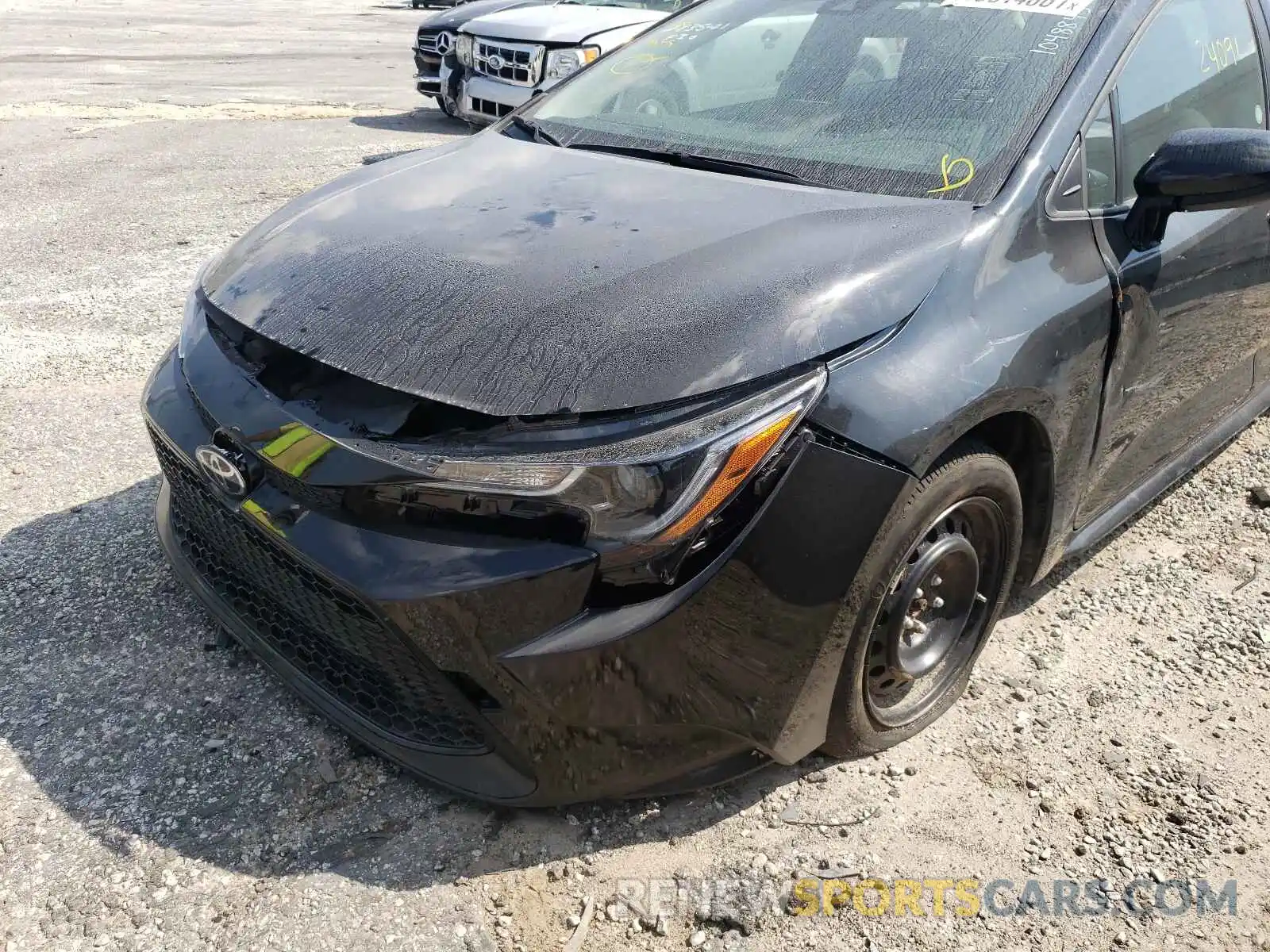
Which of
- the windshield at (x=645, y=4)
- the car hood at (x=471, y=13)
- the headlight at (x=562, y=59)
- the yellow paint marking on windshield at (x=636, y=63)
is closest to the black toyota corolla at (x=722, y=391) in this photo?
the yellow paint marking on windshield at (x=636, y=63)

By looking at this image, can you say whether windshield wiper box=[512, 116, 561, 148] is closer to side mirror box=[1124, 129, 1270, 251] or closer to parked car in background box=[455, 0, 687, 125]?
side mirror box=[1124, 129, 1270, 251]

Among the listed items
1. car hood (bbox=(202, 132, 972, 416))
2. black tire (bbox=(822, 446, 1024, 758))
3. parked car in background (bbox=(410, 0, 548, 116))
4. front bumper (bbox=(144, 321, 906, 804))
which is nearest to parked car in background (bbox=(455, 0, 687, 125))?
parked car in background (bbox=(410, 0, 548, 116))

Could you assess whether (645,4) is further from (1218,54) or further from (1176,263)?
(1176,263)

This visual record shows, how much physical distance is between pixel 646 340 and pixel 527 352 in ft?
0.72

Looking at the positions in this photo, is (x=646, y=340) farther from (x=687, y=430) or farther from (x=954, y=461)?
(x=954, y=461)

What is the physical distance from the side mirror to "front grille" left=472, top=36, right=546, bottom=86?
267 inches

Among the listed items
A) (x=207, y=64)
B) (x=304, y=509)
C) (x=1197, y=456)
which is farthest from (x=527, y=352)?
(x=207, y=64)

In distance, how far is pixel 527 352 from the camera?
1914 mm

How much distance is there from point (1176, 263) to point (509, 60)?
7.20 meters

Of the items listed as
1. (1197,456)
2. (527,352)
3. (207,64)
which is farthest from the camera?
(207,64)

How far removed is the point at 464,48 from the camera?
9.12 m

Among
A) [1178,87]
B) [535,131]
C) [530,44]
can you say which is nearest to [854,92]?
[1178,87]

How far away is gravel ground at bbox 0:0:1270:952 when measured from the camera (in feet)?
6.57

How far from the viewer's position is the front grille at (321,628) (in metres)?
2.00
